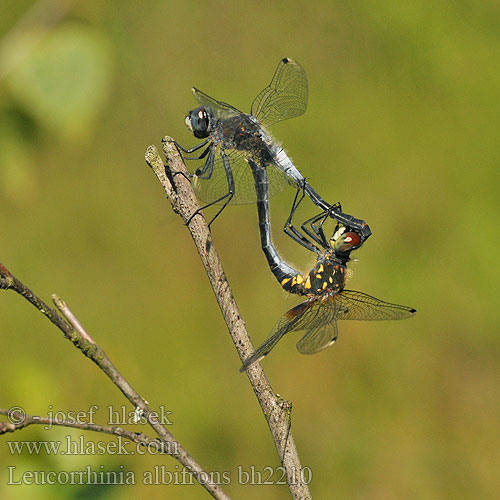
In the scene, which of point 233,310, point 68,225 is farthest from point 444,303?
point 233,310

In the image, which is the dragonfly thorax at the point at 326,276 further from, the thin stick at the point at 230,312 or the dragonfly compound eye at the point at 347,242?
the thin stick at the point at 230,312

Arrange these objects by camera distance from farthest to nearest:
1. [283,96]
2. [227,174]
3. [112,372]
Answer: [283,96]
[227,174]
[112,372]

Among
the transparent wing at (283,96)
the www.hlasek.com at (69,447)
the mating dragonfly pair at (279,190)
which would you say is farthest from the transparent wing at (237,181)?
the www.hlasek.com at (69,447)

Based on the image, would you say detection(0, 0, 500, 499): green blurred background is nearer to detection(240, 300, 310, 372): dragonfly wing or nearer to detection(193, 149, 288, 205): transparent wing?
detection(193, 149, 288, 205): transparent wing

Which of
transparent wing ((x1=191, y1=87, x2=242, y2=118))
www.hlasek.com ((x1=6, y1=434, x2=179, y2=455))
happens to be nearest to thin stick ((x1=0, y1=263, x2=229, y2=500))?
www.hlasek.com ((x1=6, y1=434, x2=179, y2=455))

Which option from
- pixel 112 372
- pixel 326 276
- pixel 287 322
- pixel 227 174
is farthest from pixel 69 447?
pixel 227 174

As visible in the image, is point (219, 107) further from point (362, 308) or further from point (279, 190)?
point (362, 308)
